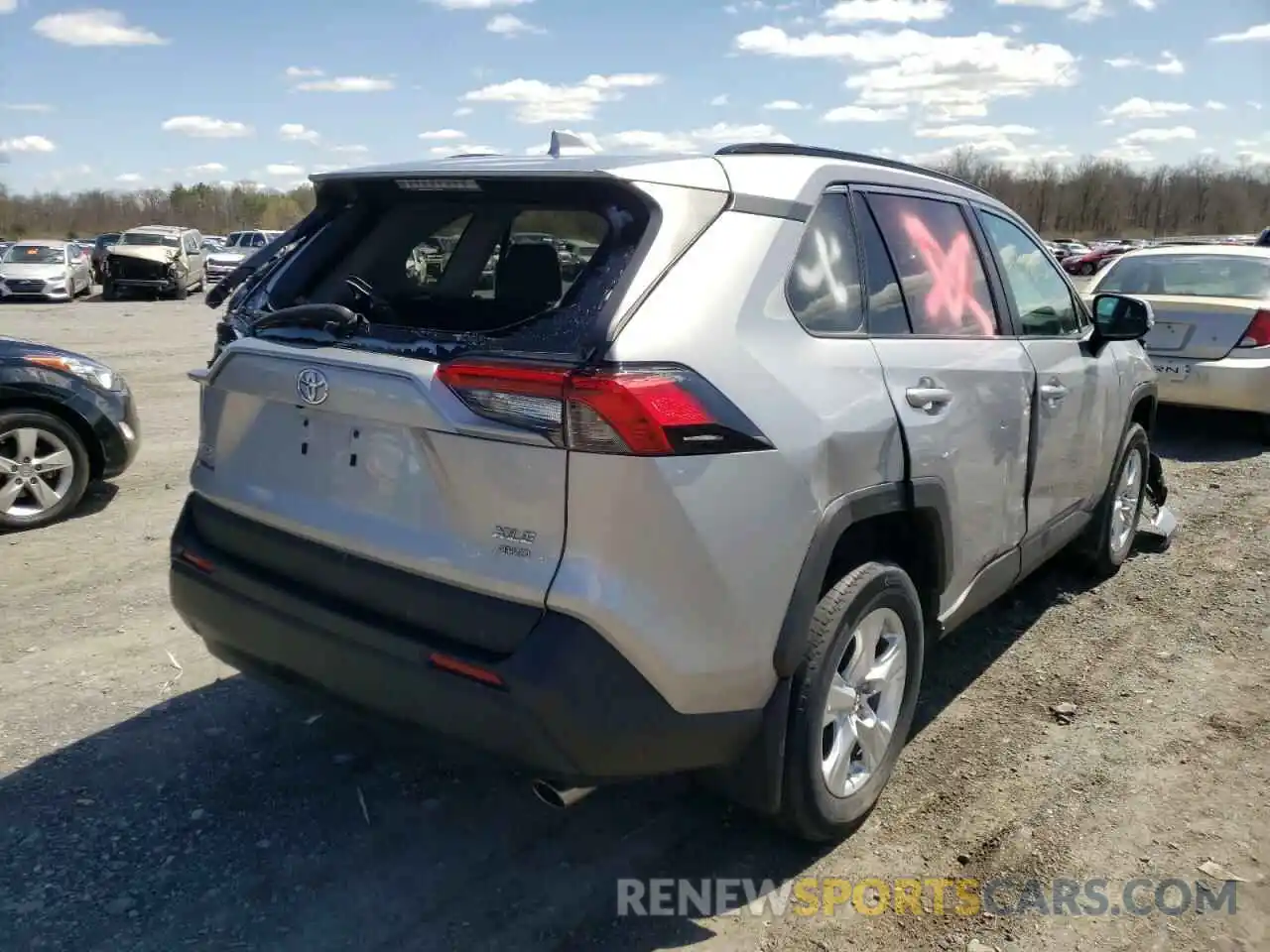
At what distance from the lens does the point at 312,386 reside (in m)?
2.64

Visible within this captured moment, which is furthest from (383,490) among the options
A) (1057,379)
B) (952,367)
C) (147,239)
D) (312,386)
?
(147,239)

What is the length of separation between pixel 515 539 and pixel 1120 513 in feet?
13.5

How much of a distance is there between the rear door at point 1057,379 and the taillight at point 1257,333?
431 cm

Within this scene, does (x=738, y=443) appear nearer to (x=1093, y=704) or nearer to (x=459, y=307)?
(x=459, y=307)

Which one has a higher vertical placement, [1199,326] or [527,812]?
[1199,326]

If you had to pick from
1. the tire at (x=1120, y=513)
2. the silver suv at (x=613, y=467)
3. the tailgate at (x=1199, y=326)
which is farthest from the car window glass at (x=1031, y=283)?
the tailgate at (x=1199, y=326)

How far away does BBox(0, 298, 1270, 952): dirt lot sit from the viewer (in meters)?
2.65

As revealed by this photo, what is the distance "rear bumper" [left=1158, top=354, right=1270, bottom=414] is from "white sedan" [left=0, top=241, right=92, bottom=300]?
83.4 ft

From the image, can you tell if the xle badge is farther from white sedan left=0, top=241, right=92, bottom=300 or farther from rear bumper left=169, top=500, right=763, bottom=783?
white sedan left=0, top=241, right=92, bottom=300

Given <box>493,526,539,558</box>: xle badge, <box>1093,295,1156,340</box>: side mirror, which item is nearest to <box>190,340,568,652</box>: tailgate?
<box>493,526,539,558</box>: xle badge

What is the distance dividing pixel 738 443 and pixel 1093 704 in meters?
2.40

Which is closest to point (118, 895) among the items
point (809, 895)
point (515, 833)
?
point (515, 833)

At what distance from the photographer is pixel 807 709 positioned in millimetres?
2629

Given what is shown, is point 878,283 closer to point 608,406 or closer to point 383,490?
point 608,406
